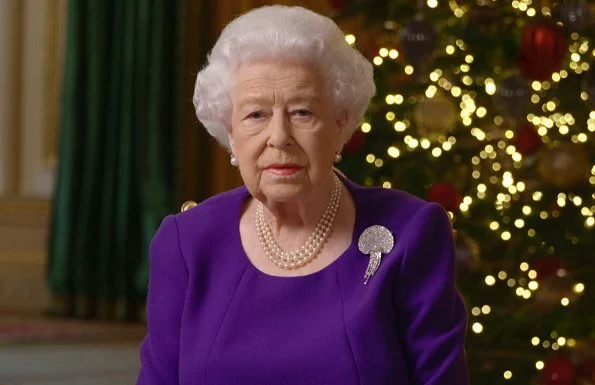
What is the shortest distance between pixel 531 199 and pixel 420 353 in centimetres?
188

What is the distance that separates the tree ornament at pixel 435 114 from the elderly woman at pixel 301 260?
1.54 m

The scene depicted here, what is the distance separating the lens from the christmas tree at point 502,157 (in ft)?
11.8

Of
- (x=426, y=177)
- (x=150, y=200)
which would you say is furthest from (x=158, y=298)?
(x=150, y=200)

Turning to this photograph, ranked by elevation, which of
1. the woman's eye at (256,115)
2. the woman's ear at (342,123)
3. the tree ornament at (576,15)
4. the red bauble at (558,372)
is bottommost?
the red bauble at (558,372)

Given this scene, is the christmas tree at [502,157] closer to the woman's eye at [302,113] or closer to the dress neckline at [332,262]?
the dress neckline at [332,262]

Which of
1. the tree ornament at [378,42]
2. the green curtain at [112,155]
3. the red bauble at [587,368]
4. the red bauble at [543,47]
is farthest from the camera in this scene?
the green curtain at [112,155]

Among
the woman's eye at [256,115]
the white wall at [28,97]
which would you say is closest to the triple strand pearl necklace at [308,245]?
the woman's eye at [256,115]

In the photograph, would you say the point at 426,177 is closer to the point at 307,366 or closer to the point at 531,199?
the point at 531,199

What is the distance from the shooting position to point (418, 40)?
359 centimetres

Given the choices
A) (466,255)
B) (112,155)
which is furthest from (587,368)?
(112,155)

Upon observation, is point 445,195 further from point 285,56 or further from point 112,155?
point 112,155

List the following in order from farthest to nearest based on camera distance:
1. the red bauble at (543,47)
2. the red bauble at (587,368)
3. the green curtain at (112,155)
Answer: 1. the green curtain at (112,155)
2. the red bauble at (587,368)
3. the red bauble at (543,47)

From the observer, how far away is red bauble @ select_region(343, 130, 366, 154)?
3.68m

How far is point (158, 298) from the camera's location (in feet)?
7.02
